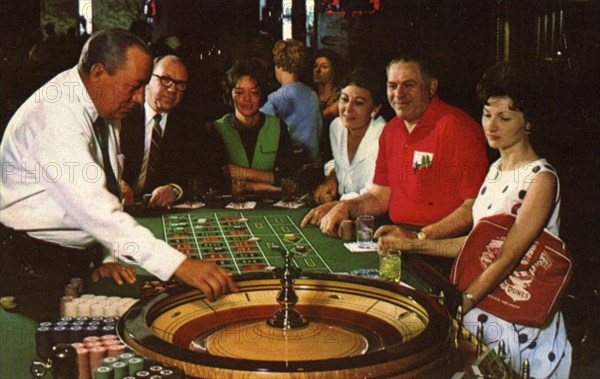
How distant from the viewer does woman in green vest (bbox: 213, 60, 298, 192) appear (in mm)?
4660

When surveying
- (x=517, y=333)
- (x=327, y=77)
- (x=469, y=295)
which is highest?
(x=327, y=77)

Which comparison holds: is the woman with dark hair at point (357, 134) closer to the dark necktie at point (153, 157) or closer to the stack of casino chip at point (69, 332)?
the dark necktie at point (153, 157)

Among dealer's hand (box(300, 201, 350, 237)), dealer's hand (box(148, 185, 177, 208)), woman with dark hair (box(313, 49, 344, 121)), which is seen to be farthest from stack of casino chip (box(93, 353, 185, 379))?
woman with dark hair (box(313, 49, 344, 121))

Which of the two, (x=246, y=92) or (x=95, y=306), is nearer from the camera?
(x=95, y=306)

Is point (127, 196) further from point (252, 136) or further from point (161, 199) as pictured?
point (252, 136)

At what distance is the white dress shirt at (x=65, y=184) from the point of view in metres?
1.96

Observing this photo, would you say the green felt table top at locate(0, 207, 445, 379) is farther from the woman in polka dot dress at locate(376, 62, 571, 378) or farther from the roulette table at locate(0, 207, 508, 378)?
the woman in polka dot dress at locate(376, 62, 571, 378)

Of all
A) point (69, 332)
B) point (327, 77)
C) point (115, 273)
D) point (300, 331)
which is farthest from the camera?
point (327, 77)

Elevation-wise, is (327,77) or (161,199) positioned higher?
(327,77)

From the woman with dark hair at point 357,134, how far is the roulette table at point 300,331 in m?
2.44

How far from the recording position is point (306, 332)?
4.61ft

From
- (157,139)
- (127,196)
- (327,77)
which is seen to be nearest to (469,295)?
(127,196)

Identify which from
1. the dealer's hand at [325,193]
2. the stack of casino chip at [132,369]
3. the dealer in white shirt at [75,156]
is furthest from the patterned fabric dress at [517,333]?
the stack of casino chip at [132,369]

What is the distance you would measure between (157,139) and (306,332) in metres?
3.41
